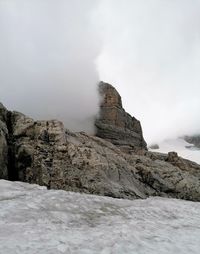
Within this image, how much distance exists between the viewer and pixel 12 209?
17.9 m

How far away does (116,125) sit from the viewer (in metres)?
85.3

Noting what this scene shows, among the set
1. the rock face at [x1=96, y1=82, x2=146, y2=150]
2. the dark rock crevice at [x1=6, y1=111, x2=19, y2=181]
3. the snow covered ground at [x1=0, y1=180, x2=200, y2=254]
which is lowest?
the snow covered ground at [x1=0, y1=180, x2=200, y2=254]

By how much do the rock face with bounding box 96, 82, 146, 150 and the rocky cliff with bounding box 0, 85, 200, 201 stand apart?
3902cm

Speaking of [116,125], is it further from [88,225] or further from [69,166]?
[88,225]

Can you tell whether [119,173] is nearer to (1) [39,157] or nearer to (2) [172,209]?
(1) [39,157]

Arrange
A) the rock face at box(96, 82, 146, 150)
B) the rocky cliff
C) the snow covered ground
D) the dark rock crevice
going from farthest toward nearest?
the rock face at box(96, 82, 146, 150), the dark rock crevice, the rocky cliff, the snow covered ground

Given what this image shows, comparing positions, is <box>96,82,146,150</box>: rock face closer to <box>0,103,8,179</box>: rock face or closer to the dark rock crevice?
the dark rock crevice

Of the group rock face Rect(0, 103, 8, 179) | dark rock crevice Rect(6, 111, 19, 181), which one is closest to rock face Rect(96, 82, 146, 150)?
dark rock crevice Rect(6, 111, 19, 181)

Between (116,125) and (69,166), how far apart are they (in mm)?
51917

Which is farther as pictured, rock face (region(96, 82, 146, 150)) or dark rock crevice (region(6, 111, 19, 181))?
rock face (region(96, 82, 146, 150))

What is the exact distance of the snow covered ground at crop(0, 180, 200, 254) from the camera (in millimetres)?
13555

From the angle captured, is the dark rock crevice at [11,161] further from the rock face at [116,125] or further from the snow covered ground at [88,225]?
the rock face at [116,125]

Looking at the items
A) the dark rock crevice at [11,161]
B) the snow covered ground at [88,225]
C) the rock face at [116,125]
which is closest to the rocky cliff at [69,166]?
the dark rock crevice at [11,161]

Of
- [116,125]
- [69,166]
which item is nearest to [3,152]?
[69,166]
